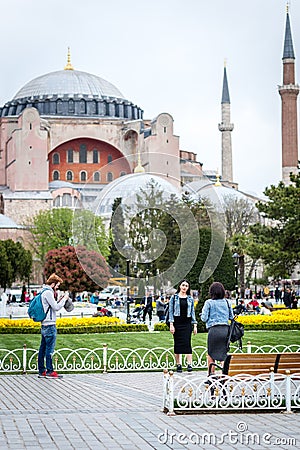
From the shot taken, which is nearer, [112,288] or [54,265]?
[54,265]

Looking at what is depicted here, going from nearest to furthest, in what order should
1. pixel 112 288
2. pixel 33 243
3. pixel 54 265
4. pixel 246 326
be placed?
pixel 246 326 → pixel 54 265 → pixel 112 288 → pixel 33 243

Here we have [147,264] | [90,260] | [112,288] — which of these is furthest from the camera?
[112,288]

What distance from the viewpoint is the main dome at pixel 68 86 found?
68812 millimetres

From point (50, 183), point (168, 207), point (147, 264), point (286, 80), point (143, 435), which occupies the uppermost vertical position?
point (286, 80)

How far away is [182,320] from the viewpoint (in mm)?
10398

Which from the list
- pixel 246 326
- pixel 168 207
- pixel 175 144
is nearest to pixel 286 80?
pixel 175 144

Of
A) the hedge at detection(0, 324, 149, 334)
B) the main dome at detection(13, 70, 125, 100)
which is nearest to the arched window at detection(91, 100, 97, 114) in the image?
the main dome at detection(13, 70, 125, 100)

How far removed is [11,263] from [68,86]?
102 feet

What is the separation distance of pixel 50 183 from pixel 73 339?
48.0m

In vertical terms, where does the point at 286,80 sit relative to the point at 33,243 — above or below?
above

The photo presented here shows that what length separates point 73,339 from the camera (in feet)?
50.4

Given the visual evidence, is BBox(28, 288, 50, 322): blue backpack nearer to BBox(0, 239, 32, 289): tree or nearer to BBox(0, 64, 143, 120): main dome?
BBox(0, 239, 32, 289): tree

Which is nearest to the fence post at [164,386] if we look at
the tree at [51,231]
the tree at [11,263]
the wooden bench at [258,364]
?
the wooden bench at [258,364]

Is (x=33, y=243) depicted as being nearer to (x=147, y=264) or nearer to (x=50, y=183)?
(x=50, y=183)
